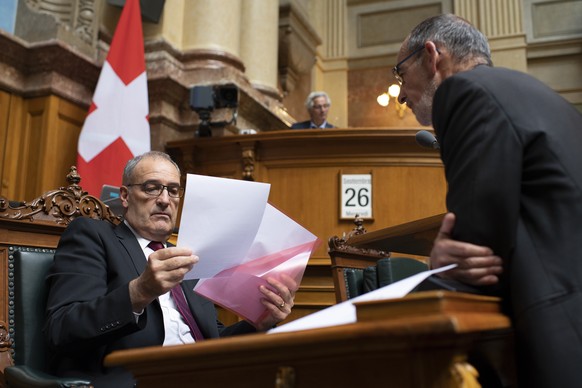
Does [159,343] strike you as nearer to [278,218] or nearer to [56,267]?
[56,267]

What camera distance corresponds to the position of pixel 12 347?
175 cm

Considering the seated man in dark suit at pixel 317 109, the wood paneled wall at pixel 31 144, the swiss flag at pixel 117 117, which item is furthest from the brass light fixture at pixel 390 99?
the wood paneled wall at pixel 31 144

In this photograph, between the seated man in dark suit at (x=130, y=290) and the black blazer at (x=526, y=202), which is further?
the seated man in dark suit at (x=130, y=290)

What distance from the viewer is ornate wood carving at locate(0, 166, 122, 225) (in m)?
1.91

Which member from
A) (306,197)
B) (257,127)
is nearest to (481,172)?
(306,197)

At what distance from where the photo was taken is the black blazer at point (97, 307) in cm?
158

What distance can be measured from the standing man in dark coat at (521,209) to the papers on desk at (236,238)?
46 centimetres

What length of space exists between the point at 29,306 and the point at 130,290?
0.45 m

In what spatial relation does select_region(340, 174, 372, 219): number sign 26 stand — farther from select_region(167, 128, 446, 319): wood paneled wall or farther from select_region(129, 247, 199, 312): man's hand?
select_region(129, 247, 199, 312): man's hand

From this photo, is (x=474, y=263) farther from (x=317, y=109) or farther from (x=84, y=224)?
(x=317, y=109)

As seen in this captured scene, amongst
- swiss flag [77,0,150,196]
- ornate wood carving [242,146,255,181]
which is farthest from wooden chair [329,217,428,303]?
swiss flag [77,0,150,196]

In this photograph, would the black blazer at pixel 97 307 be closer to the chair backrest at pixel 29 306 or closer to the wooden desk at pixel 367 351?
the chair backrest at pixel 29 306

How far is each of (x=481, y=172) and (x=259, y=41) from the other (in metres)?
6.11

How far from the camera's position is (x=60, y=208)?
2.08 metres
